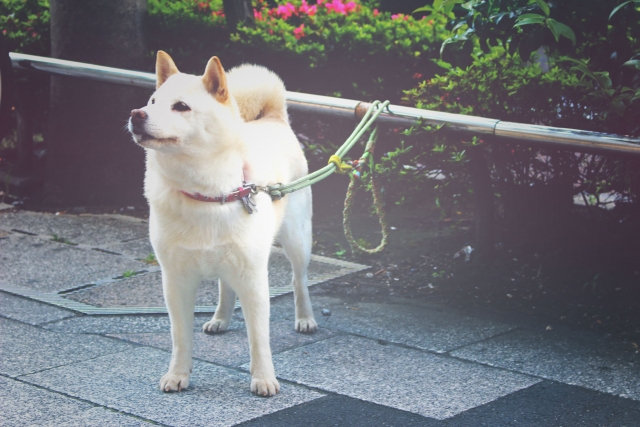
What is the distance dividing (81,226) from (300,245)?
286 centimetres

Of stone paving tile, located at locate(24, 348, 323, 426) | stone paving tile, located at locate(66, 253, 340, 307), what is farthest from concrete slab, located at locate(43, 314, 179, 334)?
stone paving tile, located at locate(24, 348, 323, 426)

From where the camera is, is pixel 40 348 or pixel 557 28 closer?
pixel 557 28

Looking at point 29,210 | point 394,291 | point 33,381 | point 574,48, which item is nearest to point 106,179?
point 29,210

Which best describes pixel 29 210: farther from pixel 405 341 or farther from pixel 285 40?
pixel 405 341

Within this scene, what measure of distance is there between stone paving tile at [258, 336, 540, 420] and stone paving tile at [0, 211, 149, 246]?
268cm

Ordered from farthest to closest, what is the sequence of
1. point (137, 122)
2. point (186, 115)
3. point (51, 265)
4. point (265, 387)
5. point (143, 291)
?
1. point (51, 265)
2. point (143, 291)
3. point (265, 387)
4. point (186, 115)
5. point (137, 122)

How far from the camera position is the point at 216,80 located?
3223 millimetres

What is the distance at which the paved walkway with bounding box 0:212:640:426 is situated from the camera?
128 inches

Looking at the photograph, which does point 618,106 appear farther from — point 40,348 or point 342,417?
point 40,348

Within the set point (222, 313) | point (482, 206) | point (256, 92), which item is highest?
point (256, 92)

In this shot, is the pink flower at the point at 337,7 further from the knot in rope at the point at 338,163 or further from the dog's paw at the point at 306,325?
the dog's paw at the point at 306,325

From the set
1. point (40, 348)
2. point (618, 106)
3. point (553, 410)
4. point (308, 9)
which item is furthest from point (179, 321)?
point (308, 9)

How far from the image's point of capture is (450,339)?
4184 mm

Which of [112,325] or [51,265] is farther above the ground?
[51,265]
